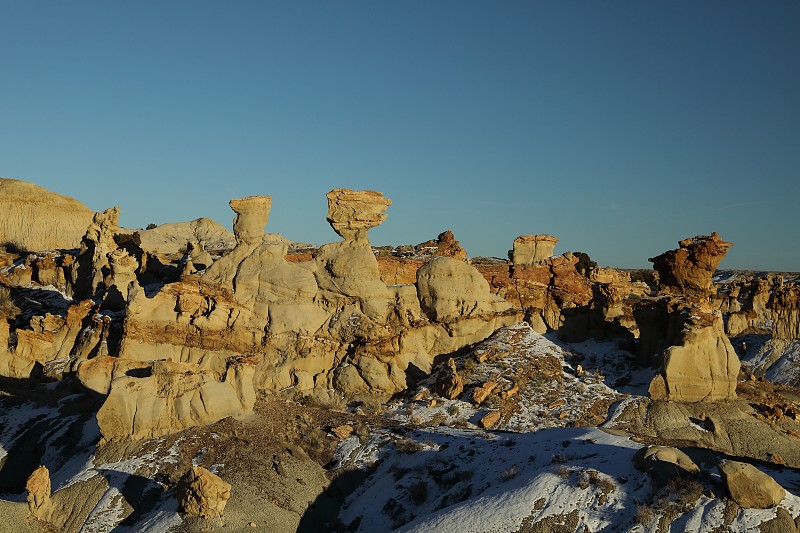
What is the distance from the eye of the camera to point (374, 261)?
3266 centimetres

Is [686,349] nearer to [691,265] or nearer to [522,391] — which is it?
[522,391]

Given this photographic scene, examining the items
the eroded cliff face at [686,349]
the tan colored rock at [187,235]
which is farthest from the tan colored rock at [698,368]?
the tan colored rock at [187,235]

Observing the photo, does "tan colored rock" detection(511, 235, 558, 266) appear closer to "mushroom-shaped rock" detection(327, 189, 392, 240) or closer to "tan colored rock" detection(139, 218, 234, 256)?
"mushroom-shaped rock" detection(327, 189, 392, 240)

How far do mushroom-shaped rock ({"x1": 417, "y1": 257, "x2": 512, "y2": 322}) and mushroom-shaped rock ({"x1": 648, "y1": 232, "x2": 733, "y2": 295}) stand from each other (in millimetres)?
9081

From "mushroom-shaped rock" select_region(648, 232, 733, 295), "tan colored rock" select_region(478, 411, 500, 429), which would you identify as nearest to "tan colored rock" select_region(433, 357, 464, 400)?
"tan colored rock" select_region(478, 411, 500, 429)

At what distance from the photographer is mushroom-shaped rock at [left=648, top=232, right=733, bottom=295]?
34000 mm

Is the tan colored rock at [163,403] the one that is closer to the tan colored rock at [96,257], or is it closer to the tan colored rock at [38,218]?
the tan colored rock at [96,257]

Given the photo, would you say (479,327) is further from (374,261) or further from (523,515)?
(523,515)

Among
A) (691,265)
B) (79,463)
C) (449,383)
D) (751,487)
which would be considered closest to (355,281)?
(449,383)

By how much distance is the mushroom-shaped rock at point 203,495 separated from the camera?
1877cm

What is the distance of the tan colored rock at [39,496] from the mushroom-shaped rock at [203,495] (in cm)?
443

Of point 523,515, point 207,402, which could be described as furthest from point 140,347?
point 523,515

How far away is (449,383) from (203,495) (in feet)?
40.0

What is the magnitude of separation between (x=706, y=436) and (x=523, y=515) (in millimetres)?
9946
